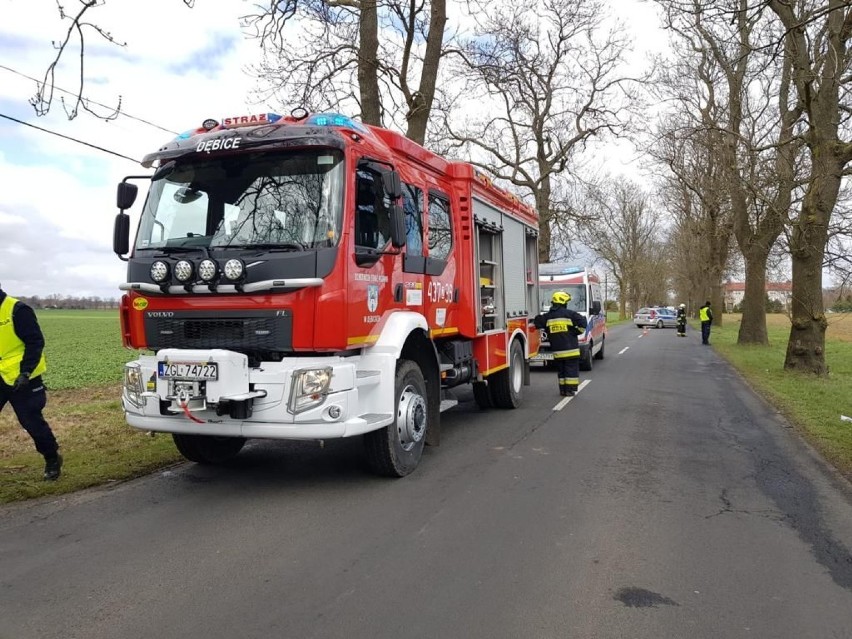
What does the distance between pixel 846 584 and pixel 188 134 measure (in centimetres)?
607

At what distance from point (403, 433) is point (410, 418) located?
155 mm

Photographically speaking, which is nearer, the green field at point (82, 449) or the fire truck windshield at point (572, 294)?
the green field at point (82, 449)

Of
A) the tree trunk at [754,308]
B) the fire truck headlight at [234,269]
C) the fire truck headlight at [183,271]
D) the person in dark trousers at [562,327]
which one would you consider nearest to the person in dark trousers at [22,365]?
the fire truck headlight at [183,271]

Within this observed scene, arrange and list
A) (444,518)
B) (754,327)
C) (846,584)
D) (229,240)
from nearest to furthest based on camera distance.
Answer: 1. (846,584)
2. (444,518)
3. (229,240)
4. (754,327)

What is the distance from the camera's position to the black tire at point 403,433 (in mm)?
5855

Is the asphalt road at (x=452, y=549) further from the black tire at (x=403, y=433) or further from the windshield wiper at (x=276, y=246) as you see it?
the windshield wiper at (x=276, y=246)

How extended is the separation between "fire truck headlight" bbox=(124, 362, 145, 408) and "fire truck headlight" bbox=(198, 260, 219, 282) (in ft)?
3.58

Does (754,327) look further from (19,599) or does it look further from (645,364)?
(19,599)

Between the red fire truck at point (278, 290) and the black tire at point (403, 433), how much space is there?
0.6 inches

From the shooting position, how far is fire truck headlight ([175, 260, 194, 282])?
17.4ft

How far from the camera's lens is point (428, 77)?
14.9m

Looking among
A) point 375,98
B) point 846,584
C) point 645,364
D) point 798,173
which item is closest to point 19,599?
point 846,584

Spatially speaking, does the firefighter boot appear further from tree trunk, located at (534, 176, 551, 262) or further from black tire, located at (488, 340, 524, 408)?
tree trunk, located at (534, 176, 551, 262)

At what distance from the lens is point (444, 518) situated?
493 cm
